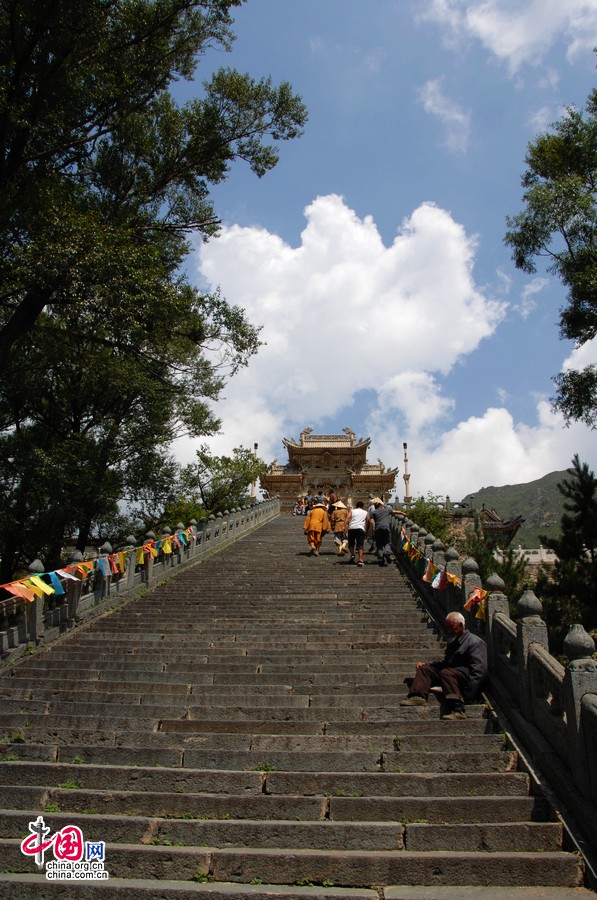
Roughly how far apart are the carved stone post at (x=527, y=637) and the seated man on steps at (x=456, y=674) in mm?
365

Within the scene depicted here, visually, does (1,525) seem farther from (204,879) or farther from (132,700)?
(204,879)

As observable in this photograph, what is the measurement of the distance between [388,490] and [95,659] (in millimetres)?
40419

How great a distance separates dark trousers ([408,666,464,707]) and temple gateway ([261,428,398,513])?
41274mm

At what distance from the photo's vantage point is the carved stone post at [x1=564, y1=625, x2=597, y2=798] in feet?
16.4

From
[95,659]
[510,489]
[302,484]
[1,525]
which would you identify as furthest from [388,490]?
[510,489]

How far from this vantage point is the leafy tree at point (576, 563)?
46.2 feet

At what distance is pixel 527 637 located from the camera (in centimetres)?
646

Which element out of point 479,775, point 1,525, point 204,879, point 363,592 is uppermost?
point 1,525

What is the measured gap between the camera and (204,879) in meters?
4.49

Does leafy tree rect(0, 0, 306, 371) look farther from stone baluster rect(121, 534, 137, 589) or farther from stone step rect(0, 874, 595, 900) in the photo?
stone step rect(0, 874, 595, 900)

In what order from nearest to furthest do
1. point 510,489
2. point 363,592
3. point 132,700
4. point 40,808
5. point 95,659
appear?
point 40,808 < point 132,700 < point 95,659 < point 363,592 < point 510,489

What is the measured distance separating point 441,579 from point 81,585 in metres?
5.60

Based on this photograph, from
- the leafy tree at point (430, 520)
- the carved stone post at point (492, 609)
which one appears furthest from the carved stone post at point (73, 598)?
the leafy tree at point (430, 520)

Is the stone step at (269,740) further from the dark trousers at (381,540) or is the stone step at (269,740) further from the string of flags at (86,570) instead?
the dark trousers at (381,540)
